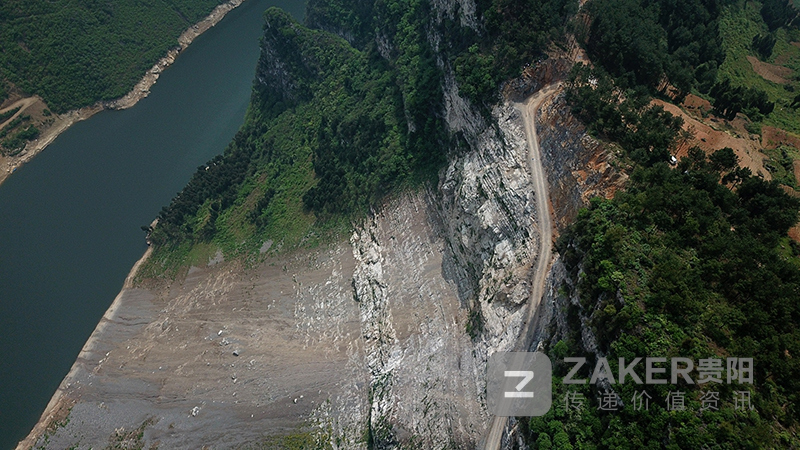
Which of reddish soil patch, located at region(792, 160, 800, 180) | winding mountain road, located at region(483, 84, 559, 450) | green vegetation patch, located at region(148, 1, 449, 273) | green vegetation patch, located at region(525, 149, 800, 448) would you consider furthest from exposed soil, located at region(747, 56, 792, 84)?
green vegetation patch, located at region(148, 1, 449, 273)

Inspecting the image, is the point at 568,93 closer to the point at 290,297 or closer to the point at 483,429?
the point at 483,429

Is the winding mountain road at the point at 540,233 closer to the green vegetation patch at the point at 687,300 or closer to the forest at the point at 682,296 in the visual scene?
the green vegetation patch at the point at 687,300

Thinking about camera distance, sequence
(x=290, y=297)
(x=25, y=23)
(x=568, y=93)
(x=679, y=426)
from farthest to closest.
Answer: (x=25, y=23) < (x=290, y=297) < (x=568, y=93) < (x=679, y=426)

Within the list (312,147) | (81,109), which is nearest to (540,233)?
(312,147)

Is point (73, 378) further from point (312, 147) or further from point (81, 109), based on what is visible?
point (81, 109)

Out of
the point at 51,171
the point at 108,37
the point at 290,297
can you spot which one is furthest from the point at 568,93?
the point at 108,37

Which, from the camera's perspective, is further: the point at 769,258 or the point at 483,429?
the point at 483,429

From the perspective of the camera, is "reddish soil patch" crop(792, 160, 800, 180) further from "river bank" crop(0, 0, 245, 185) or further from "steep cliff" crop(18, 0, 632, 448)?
"river bank" crop(0, 0, 245, 185)
